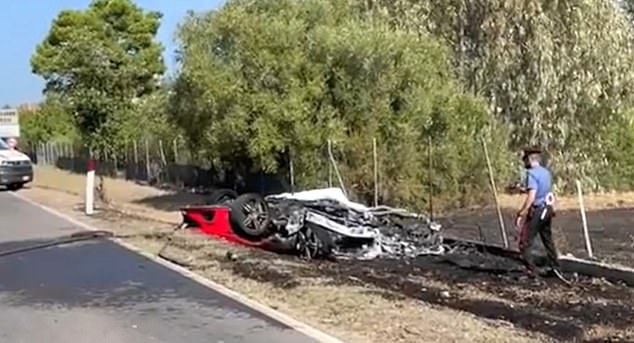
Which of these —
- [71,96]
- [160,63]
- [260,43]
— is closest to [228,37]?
[260,43]

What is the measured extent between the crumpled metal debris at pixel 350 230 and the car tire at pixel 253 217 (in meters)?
0.17

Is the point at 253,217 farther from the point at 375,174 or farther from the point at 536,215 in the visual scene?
the point at 536,215

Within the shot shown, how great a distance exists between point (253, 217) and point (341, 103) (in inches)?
260

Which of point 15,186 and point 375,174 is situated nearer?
point 375,174

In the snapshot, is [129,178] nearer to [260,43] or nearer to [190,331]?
[260,43]

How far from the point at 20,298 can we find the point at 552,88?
18.6 metres

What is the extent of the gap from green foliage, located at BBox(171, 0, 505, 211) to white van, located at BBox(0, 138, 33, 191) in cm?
1450

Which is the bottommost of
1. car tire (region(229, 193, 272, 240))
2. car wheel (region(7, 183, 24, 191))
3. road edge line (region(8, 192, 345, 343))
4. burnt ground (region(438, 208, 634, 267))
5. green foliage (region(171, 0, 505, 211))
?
burnt ground (region(438, 208, 634, 267))

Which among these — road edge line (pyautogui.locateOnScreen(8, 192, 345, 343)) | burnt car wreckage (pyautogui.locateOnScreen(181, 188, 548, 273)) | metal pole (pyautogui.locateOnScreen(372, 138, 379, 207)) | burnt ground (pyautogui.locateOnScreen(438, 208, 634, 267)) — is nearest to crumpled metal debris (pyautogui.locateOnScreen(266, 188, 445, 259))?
burnt car wreckage (pyautogui.locateOnScreen(181, 188, 548, 273))

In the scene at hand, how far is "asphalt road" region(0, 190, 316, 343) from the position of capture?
9375mm

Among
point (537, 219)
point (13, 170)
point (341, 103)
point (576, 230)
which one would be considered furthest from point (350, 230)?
point (13, 170)

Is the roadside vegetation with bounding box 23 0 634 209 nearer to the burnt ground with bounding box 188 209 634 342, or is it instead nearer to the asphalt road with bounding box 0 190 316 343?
the burnt ground with bounding box 188 209 634 342

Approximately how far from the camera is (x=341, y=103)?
2358 centimetres

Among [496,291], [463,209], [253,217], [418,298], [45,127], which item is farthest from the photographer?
[45,127]
